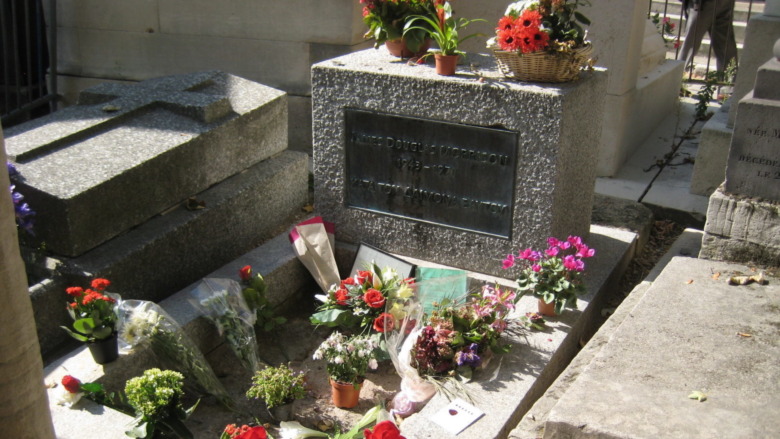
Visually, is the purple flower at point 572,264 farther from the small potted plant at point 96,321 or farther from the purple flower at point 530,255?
the small potted plant at point 96,321

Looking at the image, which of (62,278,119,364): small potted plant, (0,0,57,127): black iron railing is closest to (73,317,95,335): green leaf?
(62,278,119,364): small potted plant

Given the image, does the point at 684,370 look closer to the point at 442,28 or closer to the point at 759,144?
the point at 759,144

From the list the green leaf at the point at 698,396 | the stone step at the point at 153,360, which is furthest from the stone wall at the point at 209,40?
the green leaf at the point at 698,396

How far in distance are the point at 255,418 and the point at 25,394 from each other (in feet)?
6.57

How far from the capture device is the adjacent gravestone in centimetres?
415

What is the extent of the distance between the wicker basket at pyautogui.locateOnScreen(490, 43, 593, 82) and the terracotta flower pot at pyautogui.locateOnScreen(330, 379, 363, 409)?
1.78 meters

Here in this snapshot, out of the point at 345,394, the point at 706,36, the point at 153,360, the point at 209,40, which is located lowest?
the point at 345,394

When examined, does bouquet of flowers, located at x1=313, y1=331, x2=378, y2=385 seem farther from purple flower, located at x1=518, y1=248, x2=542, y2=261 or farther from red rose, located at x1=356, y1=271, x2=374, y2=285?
purple flower, located at x1=518, y1=248, x2=542, y2=261

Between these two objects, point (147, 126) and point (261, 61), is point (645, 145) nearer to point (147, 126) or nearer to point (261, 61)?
point (261, 61)

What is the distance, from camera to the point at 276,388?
12.0 feet

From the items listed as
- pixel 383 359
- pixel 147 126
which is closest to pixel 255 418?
pixel 383 359

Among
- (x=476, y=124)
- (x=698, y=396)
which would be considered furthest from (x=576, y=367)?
(x=476, y=124)

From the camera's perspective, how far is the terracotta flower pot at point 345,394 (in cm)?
381

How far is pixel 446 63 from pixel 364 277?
3.99 feet
